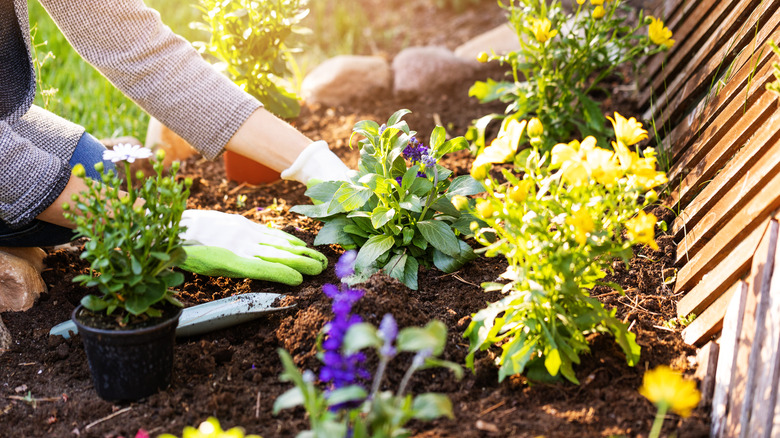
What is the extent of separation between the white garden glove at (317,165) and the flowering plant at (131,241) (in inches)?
28.4

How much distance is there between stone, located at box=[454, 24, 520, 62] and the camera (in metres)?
3.24

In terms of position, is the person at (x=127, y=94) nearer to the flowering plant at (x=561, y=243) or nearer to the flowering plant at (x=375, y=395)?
the flowering plant at (x=561, y=243)

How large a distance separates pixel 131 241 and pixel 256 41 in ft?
4.09

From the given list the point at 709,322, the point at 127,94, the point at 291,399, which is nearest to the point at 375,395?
the point at 291,399

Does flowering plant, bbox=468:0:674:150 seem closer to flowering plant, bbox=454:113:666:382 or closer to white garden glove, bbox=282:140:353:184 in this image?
white garden glove, bbox=282:140:353:184

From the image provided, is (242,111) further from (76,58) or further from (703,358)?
(76,58)

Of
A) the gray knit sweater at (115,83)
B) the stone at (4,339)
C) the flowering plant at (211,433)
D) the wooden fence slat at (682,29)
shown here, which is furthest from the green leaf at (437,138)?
the stone at (4,339)

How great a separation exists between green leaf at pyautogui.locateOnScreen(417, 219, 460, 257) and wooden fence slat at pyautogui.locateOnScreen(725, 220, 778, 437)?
0.68 meters

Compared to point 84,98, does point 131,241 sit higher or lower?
higher

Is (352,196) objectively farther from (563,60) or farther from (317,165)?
(563,60)

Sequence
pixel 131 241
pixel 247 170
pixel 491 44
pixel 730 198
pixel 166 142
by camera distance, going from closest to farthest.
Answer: pixel 131 241, pixel 730 198, pixel 247 170, pixel 166 142, pixel 491 44

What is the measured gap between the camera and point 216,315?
5.17ft

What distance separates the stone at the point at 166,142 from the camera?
2.67 meters

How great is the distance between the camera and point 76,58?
11.2 ft
